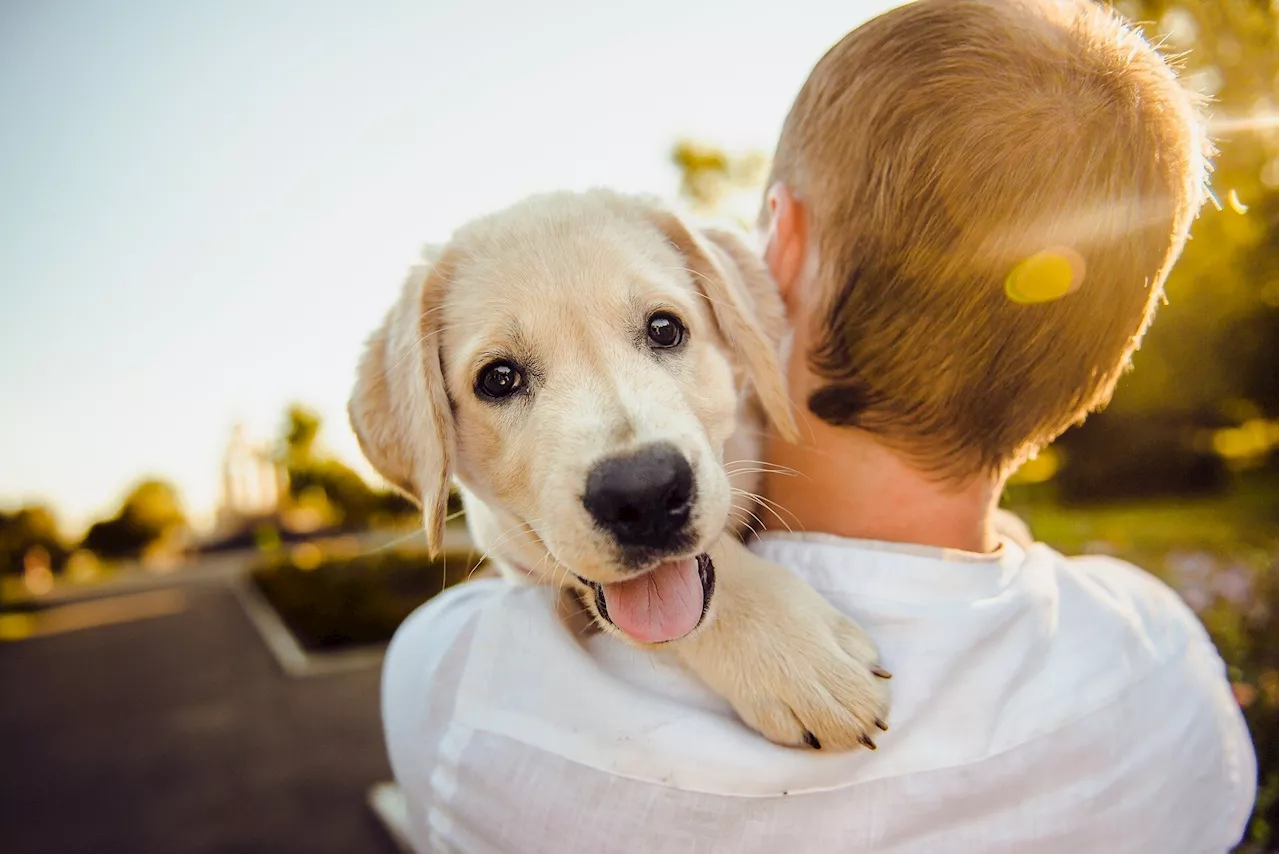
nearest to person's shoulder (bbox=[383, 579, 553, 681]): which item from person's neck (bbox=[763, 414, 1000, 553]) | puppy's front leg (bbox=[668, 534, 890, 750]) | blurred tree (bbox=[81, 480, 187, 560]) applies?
puppy's front leg (bbox=[668, 534, 890, 750])

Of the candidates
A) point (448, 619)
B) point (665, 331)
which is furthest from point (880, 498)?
point (448, 619)

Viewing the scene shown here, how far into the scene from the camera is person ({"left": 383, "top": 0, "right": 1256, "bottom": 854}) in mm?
1791

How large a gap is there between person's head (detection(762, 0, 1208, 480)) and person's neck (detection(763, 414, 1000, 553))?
58 millimetres

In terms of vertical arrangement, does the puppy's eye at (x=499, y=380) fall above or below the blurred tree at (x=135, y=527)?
above

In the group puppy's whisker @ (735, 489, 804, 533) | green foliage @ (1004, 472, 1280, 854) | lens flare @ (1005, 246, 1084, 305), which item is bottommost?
green foliage @ (1004, 472, 1280, 854)

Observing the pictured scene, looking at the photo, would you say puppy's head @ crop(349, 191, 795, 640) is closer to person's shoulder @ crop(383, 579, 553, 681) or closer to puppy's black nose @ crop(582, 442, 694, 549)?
puppy's black nose @ crop(582, 442, 694, 549)

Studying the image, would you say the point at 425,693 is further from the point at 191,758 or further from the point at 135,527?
the point at 135,527

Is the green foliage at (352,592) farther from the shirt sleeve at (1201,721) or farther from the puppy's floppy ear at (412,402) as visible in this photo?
the shirt sleeve at (1201,721)

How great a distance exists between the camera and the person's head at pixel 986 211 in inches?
77.3

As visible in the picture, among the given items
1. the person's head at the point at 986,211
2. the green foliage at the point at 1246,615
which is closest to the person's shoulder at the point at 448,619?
the person's head at the point at 986,211

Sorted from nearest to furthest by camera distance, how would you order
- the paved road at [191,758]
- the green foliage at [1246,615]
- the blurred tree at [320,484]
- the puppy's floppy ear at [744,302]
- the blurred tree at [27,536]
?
the puppy's floppy ear at [744,302] < the green foliage at [1246,615] < the paved road at [191,758] < the blurred tree at [27,536] < the blurred tree at [320,484]

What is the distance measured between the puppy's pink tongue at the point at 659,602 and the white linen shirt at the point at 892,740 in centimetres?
7

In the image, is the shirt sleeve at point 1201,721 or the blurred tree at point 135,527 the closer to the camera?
the shirt sleeve at point 1201,721

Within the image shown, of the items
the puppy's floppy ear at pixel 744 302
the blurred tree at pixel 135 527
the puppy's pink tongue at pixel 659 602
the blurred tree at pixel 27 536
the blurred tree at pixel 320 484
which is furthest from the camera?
the blurred tree at pixel 135 527
